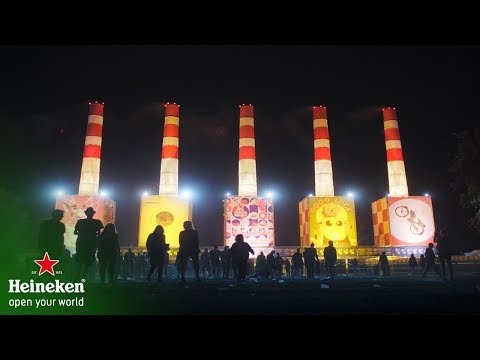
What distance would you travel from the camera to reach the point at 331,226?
32.5 metres

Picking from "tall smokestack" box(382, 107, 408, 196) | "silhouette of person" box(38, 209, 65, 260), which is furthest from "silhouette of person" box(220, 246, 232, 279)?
"tall smokestack" box(382, 107, 408, 196)

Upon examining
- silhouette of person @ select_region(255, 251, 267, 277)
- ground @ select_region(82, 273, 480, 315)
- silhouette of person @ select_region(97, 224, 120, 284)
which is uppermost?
silhouette of person @ select_region(97, 224, 120, 284)

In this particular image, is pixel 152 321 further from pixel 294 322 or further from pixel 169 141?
pixel 169 141

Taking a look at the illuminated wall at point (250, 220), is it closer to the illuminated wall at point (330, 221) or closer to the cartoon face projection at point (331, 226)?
the illuminated wall at point (330, 221)

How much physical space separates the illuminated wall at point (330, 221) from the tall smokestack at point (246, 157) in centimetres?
509

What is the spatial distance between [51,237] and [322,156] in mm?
30886

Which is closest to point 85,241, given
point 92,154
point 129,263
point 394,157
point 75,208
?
point 129,263

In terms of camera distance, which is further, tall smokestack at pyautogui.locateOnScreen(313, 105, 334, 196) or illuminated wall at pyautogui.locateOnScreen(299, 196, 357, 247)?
tall smokestack at pyautogui.locateOnScreen(313, 105, 334, 196)

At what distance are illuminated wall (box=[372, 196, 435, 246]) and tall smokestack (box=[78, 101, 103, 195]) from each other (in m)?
24.3

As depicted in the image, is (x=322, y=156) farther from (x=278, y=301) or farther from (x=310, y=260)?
(x=278, y=301)

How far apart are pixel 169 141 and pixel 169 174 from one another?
10.1 ft

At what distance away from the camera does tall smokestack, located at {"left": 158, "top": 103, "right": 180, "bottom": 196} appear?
34688 millimetres

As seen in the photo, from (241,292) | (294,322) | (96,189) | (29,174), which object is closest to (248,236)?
(96,189)

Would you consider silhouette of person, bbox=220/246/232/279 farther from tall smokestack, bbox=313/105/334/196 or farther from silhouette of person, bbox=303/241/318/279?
tall smokestack, bbox=313/105/334/196
